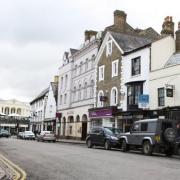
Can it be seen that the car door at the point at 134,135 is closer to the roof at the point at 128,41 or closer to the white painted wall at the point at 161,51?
the white painted wall at the point at 161,51

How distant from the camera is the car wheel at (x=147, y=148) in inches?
981

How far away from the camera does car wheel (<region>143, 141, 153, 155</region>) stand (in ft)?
81.7

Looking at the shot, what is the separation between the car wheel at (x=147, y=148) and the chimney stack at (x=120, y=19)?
27160 millimetres

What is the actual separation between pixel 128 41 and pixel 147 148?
75.5ft

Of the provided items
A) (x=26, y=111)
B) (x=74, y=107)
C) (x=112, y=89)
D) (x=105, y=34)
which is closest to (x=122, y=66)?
(x=112, y=89)

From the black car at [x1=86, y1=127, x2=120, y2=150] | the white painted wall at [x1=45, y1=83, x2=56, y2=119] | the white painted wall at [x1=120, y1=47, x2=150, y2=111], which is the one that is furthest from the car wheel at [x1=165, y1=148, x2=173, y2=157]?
the white painted wall at [x1=45, y1=83, x2=56, y2=119]

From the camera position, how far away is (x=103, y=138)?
103 ft

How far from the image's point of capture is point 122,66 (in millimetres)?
42656

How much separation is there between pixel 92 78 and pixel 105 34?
6006 millimetres

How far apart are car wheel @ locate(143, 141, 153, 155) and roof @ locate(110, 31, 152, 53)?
1846cm

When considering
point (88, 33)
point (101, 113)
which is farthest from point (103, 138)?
point (88, 33)

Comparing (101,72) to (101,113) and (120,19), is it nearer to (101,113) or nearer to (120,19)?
(101,113)

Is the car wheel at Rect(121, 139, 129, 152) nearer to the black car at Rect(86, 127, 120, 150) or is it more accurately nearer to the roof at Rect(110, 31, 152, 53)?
the black car at Rect(86, 127, 120, 150)

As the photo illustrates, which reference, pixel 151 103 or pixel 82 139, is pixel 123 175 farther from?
pixel 82 139
